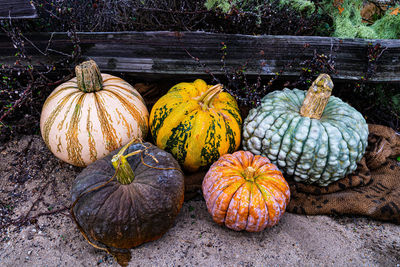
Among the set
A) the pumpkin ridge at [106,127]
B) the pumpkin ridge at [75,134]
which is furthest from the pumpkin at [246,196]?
the pumpkin ridge at [75,134]

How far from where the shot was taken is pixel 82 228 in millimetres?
1898

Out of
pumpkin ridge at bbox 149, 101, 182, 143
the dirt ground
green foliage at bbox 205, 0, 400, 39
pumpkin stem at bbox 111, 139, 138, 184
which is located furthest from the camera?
green foliage at bbox 205, 0, 400, 39

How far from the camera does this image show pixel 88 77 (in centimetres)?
227

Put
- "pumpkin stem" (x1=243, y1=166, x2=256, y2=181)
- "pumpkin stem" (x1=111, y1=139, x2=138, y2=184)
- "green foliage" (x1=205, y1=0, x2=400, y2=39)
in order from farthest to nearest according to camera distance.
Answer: "green foliage" (x1=205, y1=0, x2=400, y2=39), "pumpkin stem" (x1=243, y1=166, x2=256, y2=181), "pumpkin stem" (x1=111, y1=139, x2=138, y2=184)

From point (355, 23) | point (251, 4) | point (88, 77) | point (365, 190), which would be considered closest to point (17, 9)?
point (88, 77)

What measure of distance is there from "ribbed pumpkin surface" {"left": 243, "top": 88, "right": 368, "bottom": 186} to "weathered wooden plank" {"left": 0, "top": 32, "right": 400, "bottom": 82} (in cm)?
50

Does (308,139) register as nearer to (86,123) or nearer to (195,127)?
(195,127)

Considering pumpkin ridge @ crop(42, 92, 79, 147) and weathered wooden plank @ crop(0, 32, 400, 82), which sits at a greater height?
weathered wooden plank @ crop(0, 32, 400, 82)

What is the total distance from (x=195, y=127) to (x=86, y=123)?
2.86 ft

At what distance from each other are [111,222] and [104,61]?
1.69 meters

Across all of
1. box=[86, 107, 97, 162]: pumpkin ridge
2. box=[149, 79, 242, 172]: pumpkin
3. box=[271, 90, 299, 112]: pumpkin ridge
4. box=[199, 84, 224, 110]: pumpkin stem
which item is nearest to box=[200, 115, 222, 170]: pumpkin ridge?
box=[149, 79, 242, 172]: pumpkin

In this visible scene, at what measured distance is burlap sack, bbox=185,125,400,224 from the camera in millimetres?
2245

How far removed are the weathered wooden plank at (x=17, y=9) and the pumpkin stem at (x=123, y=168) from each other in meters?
1.60

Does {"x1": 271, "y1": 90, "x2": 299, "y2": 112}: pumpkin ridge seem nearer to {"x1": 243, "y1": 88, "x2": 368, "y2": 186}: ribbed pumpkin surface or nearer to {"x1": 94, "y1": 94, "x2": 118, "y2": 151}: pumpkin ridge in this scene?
{"x1": 243, "y1": 88, "x2": 368, "y2": 186}: ribbed pumpkin surface
